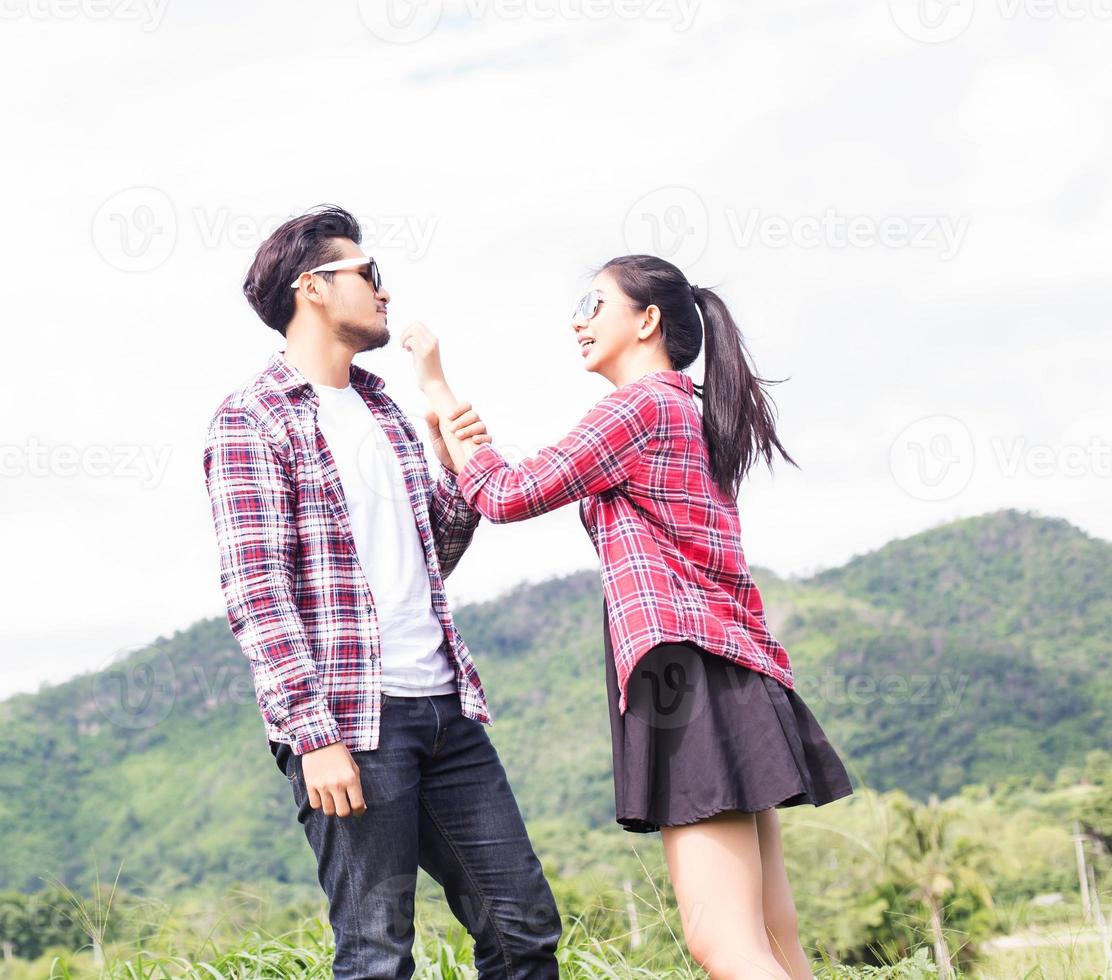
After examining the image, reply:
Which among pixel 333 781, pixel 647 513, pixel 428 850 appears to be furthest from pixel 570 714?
pixel 333 781

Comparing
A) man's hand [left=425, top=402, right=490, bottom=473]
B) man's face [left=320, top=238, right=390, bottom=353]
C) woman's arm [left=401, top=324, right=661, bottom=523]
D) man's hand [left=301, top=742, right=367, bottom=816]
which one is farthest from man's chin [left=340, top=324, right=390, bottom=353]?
man's hand [left=301, top=742, right=367, bottom=816]

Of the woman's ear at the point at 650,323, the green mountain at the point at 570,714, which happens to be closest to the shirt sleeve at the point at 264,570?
the woman's ear at the point at 650,323

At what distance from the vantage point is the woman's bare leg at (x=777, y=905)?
2.50m

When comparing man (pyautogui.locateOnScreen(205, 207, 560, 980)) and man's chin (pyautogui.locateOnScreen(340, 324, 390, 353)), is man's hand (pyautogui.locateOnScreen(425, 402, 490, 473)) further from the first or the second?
man's chin (pyautogui.locateOnScreen(340, 324, 390, 353))

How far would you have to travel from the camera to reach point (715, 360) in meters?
2.71

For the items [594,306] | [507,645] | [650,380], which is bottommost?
[650,380]

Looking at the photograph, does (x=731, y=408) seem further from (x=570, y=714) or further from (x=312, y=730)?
(x=570, y=714)

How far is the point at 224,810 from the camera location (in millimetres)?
26828

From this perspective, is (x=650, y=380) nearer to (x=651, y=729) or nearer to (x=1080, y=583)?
(x=651, y=729)

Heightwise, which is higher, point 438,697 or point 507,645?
point 507,645

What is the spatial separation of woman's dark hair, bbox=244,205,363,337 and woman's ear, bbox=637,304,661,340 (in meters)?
0.68

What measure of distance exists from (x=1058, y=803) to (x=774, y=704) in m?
20.6

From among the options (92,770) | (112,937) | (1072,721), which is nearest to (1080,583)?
(1072,721)

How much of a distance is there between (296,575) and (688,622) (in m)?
0.76
